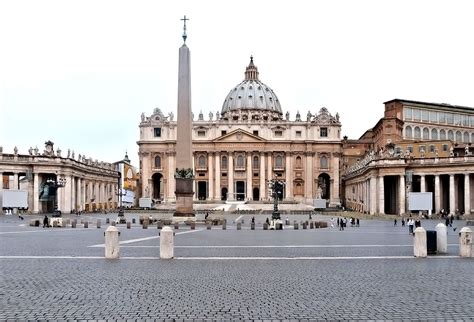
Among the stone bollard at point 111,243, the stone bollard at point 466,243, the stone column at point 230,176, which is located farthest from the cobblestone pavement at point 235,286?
the stone column at point 230,176

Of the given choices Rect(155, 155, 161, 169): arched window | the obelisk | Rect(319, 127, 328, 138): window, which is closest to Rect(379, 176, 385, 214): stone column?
the obelisk

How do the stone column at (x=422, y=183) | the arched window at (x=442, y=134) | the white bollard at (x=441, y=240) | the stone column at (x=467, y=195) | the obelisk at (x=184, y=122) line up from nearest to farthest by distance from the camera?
the white bollard at (x=441, y=240)
the obelisk at (x=184, y=122)
the stone column at (x=467, y=195)
the stone column at (x=422, y=183)
the arched window at (x=442, y=134)

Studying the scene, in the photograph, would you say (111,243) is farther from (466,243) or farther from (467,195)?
(467,195)

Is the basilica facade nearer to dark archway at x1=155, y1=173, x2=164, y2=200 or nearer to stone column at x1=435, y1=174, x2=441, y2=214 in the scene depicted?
dark archway at x1=155, y1=173, x2=164, y2=200

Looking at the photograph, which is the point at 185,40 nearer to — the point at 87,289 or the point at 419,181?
the point at 87,289

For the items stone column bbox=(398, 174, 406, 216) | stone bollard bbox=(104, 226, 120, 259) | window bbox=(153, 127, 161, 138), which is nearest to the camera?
stone bollard bbox=(104, 226, 120, 259)

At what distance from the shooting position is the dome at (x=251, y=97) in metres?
143

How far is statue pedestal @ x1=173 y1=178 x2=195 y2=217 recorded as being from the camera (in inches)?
1612

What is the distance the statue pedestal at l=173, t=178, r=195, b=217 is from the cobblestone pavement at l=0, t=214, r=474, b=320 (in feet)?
68.4

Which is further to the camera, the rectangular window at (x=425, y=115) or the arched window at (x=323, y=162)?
the arched window at (x=323, y=162)

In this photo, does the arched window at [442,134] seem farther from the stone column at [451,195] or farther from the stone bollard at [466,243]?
the stone bollard at [466,243]

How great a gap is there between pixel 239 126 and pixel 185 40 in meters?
75.7

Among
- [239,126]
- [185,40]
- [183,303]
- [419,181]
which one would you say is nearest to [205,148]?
[239,126]

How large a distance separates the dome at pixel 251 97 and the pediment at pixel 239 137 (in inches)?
1130
